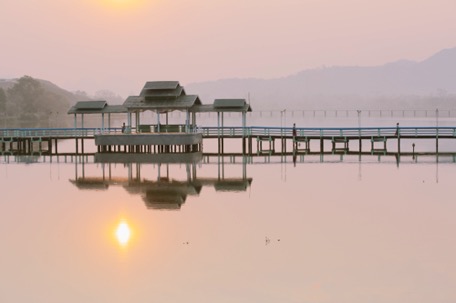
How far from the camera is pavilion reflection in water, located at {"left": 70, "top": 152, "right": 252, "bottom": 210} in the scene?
34844 mm

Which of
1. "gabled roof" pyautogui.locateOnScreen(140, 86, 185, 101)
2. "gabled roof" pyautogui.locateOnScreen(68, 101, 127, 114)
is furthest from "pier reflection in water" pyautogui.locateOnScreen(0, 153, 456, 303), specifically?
"gabled roof" pyautogui.locateOnScreen(68, 101, 127, 114)

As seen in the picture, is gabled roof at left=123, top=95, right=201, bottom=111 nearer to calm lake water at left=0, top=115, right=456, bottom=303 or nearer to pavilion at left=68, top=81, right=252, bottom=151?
pavilion at left=68, top=81, right=252, bottom=151

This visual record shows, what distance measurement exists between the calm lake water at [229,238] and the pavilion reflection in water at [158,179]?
0.14 meters

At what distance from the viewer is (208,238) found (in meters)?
23.7

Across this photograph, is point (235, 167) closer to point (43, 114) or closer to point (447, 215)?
point (447, 215)

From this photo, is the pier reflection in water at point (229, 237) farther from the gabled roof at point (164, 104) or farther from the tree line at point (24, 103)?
the tree line at point (24, 103)

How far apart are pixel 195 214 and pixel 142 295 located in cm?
1154

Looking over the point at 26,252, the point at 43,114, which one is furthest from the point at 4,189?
the point at 43,114

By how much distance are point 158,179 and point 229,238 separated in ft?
61.5

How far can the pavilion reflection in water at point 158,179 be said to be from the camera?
34844mm

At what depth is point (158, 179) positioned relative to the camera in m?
41.8

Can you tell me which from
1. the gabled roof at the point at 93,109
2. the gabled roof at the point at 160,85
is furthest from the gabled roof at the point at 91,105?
the gabled roof at the point at 160,85

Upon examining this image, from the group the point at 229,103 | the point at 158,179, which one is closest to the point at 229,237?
the point at 158,179

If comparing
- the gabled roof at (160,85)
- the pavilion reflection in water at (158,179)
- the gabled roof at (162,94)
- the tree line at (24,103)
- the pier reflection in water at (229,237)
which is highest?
the tree line at (24,103)
